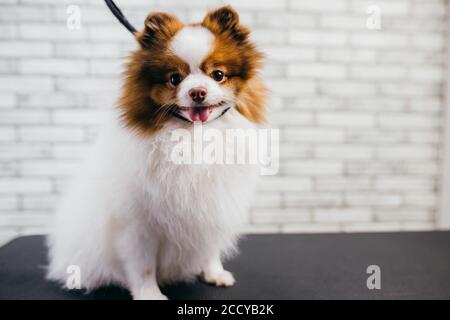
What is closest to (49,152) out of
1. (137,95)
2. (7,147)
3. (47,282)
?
(7,147)

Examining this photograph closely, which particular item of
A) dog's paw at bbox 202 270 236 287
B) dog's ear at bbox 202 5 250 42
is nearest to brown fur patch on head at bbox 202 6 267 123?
dog's ear at bbox 202 5 250 42

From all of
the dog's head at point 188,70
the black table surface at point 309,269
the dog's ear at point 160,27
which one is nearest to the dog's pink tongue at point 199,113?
the dog's head at point 188,70

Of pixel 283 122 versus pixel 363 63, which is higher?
pixel 363 63

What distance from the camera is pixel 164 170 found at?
879 millimetres

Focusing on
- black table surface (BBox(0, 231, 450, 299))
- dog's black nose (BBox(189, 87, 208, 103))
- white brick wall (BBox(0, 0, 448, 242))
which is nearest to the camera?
dog's black nose (BBox(189, 87, 208, 103))

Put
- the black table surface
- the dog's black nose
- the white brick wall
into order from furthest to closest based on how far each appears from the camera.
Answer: the white brick wall → the black table surface → the dog's black nose

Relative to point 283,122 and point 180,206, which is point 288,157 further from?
point 180,206

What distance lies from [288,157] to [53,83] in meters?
1.08

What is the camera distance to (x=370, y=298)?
3.15 ft

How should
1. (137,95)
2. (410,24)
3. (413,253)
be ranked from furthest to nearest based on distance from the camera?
1. (410,24)
2. (413,253)
3. (137,95)

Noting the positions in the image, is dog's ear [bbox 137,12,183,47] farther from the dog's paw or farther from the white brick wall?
the dog's paw

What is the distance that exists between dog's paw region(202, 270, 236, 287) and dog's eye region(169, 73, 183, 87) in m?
0.57

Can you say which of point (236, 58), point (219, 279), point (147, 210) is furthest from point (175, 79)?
point (219, 279)

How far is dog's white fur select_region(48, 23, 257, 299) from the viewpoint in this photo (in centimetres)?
88
